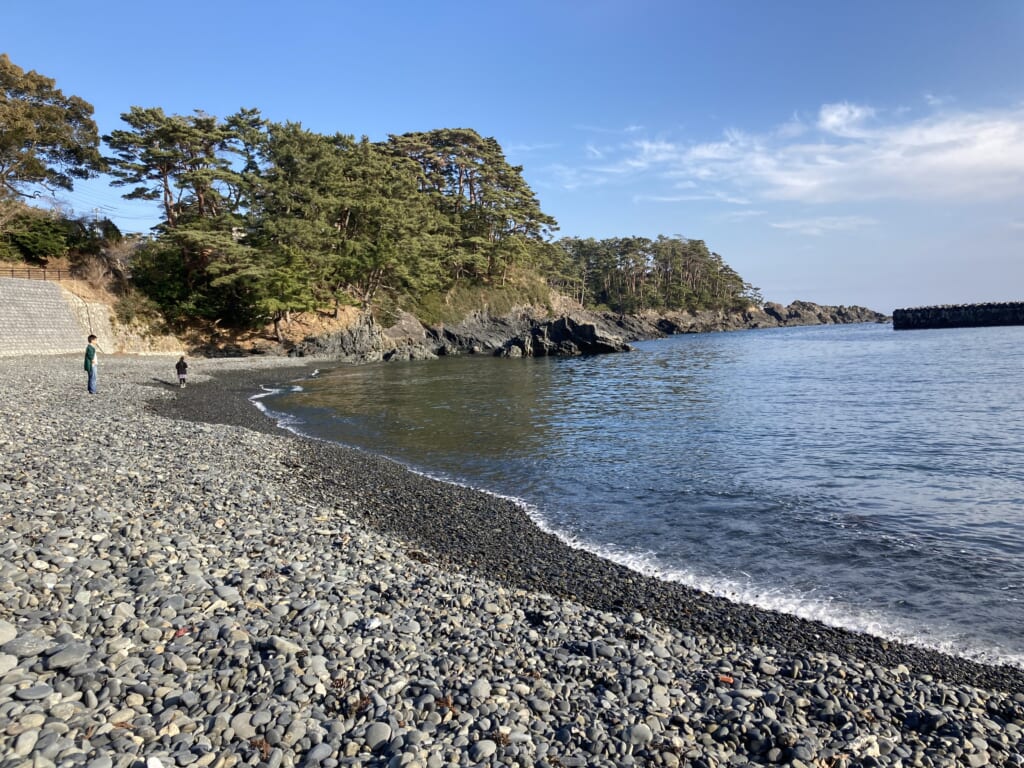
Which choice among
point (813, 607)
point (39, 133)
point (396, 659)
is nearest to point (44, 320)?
point (39, 133)

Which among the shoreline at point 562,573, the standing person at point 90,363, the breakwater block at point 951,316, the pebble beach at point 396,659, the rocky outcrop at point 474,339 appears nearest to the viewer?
the pebble beach at point 396,659

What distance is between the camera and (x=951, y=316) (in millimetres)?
140375

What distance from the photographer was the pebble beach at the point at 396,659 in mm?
5016

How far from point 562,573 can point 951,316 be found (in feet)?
558

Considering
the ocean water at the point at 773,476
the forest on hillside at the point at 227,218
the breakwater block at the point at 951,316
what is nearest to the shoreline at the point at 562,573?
the ocean water at the point at 773,476

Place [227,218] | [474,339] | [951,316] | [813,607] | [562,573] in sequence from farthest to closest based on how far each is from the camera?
[951,316]
[474,339]
[227,218]
[562,573]
[813,607]

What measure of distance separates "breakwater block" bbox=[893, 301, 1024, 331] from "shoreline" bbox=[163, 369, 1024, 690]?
518ft

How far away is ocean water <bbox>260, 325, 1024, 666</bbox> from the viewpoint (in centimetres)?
977

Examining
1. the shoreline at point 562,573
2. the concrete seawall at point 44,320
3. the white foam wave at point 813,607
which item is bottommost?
the white foam wave at point 813,607

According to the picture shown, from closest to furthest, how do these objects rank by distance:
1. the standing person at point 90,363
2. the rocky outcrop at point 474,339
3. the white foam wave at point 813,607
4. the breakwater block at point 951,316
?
the white foam wave at point 813,607 < the standing person at point 90,363 < the rocky outcrop at point 474,339 < the breakwater block at point 951,316

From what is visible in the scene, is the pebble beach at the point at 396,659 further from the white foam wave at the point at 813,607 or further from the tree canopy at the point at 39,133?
the tree canopy at the point at 39,133

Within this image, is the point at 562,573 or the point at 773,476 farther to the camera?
the point at 773,476

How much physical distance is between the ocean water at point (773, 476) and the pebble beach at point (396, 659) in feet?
4.41

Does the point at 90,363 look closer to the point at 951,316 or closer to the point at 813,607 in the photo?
the point at 813,607
